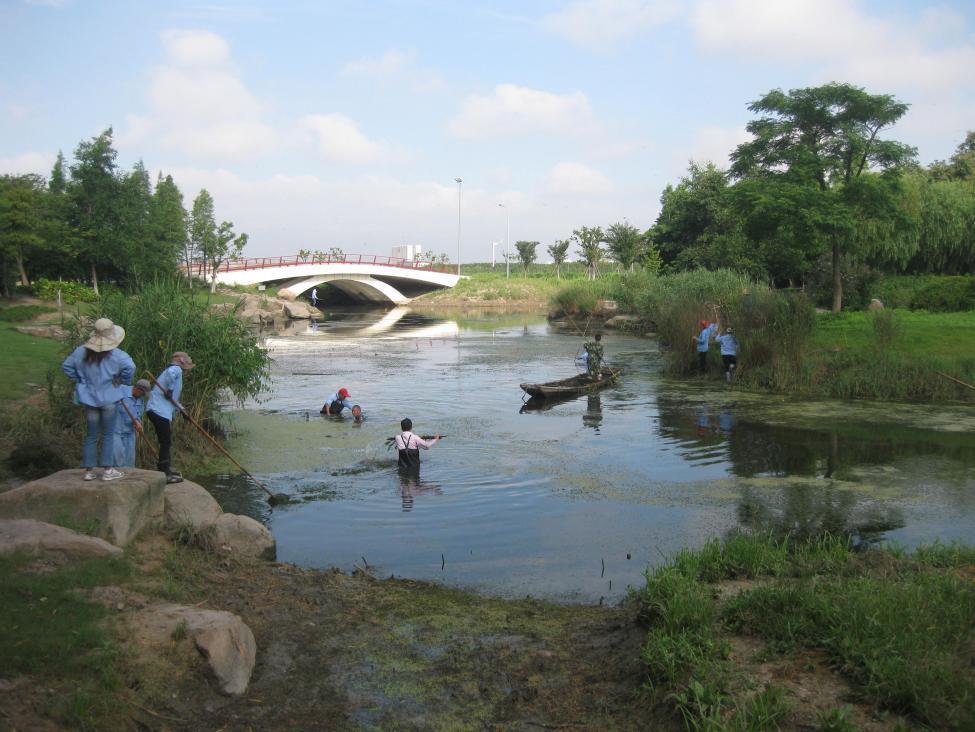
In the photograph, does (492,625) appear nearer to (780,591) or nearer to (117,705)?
(780,591)

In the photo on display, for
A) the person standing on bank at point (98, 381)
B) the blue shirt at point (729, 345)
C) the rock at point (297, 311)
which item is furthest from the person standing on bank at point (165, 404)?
Answer: the rock at point (297, 311)

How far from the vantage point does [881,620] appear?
5.56m

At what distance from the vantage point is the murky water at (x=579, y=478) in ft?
32.6

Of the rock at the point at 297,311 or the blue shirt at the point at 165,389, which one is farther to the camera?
the rock at the point at 297,311

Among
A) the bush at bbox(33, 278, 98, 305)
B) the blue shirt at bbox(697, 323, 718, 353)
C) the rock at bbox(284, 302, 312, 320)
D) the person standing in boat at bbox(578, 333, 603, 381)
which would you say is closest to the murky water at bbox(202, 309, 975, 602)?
the person standing in boat at bbox(578, 333, 603, 381)

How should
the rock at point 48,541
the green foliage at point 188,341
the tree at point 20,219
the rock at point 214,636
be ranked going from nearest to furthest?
the rock at point 214,636
the rock at point 48,541
the green foliage at point 188,341
the tree at point 20,219

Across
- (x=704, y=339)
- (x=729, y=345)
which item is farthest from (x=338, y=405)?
(x=704, y=339)

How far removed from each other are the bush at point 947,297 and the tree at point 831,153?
5858mm

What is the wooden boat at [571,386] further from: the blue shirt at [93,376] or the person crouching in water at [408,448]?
the blue shirt at [93,376]

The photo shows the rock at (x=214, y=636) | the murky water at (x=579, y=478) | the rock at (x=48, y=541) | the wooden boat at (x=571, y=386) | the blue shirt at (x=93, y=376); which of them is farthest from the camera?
the wooden boat at (x=571, y=386)

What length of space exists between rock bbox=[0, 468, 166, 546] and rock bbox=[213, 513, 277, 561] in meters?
0.94

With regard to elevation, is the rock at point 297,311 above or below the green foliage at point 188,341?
above

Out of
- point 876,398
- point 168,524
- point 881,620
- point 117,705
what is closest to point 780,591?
point 881,620

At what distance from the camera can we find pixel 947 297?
3319cm
